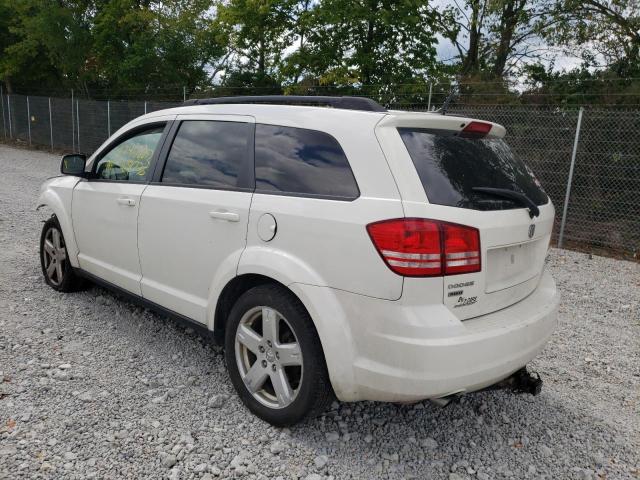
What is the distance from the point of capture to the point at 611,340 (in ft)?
14.5

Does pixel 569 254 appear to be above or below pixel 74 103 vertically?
below

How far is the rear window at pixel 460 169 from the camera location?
2.44 m

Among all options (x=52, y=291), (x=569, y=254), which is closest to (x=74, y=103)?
(x=52, y=291)

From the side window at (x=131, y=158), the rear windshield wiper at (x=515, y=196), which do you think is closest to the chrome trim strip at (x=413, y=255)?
the rear windshield wiper at (x=515, y=196)

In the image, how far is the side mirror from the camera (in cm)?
425

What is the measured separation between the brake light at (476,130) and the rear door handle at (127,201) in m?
2.28

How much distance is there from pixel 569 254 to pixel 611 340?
360 cm

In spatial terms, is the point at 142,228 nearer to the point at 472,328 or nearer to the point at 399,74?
the point at 472,328

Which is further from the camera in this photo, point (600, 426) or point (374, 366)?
point (600, 426)

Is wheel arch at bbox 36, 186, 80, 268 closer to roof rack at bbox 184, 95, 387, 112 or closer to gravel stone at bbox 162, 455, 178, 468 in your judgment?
roof rack at bbox 184, 95, 387, 112

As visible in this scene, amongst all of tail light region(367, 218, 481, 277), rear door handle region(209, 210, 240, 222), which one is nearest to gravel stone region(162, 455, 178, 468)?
rear door handle region(209, 210, 240, 222)

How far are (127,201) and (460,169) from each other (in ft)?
7.73

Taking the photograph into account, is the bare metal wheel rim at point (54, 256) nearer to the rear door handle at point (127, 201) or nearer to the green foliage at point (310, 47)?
the rear door handle at point (127, 201)

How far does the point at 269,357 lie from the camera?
2803 mm
